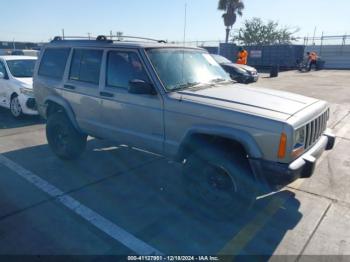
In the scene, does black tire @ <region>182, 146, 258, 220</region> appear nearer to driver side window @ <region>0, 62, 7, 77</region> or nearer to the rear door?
the rear door

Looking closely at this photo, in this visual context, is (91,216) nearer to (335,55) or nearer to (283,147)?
(283,147)

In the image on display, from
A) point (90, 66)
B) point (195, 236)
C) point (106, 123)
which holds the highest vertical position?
point (90, 66)

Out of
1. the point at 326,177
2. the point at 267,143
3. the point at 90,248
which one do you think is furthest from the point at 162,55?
the point at 326,177

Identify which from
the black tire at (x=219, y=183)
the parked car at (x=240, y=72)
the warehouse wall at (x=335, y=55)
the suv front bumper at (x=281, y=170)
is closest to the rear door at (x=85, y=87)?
the black tire at (x=219, y=183)

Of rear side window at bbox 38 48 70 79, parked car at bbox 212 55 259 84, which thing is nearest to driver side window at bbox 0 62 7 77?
rear side window at bbox 38 48 70 79

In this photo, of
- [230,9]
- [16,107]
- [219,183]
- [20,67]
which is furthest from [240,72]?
[230,9]

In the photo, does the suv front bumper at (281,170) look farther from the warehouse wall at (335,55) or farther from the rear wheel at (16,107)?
the warehouse wall at (335,55)

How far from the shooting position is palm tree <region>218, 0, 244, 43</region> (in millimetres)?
36875

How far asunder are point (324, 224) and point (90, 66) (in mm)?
3771

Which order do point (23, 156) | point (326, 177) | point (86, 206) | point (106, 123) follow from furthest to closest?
point (23, 156) → point (326, 177) → point (106, 123) → point (86, 206)

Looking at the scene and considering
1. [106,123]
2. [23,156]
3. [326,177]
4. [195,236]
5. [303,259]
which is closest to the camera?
[303,259]

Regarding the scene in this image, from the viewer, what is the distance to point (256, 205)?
13.0 ft

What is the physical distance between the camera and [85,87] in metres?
4.61

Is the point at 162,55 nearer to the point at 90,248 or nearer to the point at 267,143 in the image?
the point at 267,143
